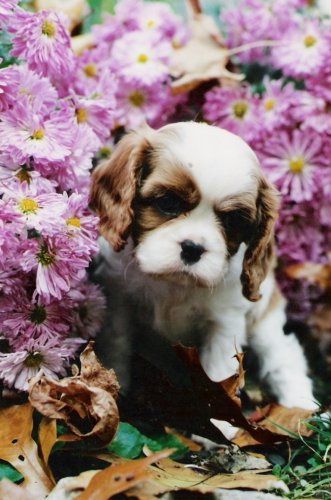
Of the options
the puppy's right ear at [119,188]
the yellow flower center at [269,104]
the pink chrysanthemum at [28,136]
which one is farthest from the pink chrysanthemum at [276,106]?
the pink chrysanthemum at [28,136]

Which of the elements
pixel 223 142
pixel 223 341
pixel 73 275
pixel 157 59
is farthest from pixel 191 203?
pixel 157 59

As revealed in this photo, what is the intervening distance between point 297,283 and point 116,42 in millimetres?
1456

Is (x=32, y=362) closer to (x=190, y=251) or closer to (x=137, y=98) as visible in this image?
(x=190, y=251)

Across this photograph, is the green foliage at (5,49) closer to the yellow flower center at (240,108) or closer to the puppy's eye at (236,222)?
the puppy's eye at (236,222)

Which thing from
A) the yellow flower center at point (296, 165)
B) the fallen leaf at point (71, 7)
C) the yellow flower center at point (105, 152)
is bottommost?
the yellow flower center at point (296, 165)

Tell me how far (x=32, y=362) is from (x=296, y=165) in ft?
5.04

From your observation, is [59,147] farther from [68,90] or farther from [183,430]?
[183,430]

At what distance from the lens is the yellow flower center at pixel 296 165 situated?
3.17 m

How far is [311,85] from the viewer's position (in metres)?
3.24

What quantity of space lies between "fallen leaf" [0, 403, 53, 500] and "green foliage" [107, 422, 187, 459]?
253mm

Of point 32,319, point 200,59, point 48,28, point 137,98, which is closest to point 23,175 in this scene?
point 32,319

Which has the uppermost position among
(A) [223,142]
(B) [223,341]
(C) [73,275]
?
(A) [223,142]

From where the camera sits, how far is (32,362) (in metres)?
2.30

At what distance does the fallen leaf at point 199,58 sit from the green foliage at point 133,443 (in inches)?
67.2
